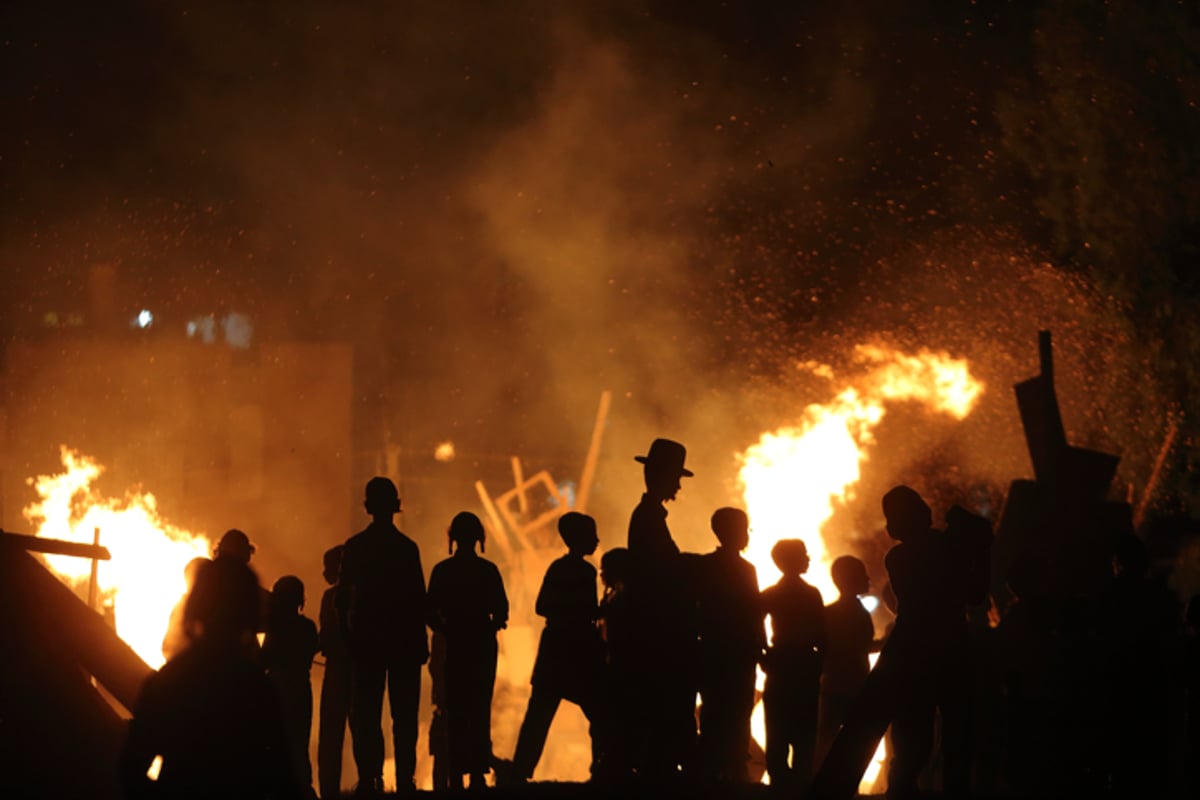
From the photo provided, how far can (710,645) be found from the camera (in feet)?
22.2

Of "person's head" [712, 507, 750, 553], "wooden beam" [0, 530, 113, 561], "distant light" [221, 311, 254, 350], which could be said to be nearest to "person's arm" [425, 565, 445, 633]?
"person's head" [712, 507, 750, 553]

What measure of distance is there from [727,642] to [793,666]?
480 mm

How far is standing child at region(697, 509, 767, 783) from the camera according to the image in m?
6.78

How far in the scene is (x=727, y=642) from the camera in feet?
22.3

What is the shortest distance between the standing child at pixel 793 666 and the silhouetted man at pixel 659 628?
2.83ft

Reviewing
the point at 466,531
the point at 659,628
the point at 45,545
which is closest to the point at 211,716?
the point at 45,545

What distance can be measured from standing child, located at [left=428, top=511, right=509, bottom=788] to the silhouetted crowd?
0.4 inches

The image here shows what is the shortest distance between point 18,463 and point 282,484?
18.1ft

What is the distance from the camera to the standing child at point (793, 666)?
23.0 feet

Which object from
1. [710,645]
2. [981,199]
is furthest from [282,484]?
[710,645]

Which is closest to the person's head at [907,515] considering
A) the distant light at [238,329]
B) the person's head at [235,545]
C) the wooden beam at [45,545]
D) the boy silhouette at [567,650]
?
the boy silhouette at [567,650]

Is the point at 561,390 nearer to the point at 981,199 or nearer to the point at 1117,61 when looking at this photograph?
the point at 981,199

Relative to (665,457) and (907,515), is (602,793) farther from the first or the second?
(907,515)

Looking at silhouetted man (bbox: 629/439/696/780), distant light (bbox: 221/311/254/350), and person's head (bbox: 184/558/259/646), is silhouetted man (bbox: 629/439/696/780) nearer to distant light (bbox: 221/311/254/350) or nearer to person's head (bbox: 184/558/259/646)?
person's head (bbox: 184/558/259/646)
